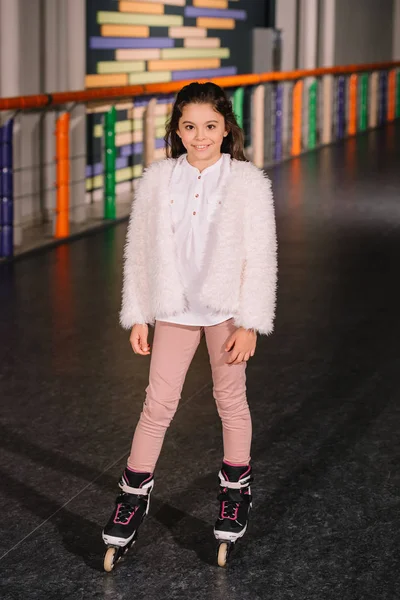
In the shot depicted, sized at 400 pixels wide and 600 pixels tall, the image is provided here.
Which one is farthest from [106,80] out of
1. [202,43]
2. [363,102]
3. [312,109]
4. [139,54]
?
[363,102]

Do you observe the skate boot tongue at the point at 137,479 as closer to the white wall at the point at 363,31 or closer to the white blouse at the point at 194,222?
the white blouse at the point at 194,222

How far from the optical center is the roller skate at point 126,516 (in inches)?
124

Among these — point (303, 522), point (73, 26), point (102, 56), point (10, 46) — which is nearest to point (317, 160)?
point (102, 56)

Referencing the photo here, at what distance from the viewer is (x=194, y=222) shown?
3119 mm

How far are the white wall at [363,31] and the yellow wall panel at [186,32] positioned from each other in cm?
580

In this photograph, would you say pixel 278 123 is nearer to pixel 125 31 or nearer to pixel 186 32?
pixel 186 32

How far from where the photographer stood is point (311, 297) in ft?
22.3

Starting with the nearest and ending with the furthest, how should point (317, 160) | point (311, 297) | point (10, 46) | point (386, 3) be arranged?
1. point (311, 297)
2. point (10, 46)
3. point (317, 160)
4. point (386, 3)

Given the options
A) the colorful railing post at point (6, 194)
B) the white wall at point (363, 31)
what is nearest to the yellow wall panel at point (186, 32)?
the colorful railing post at point (6, 194)

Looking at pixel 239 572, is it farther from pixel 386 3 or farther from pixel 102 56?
pixel 386 3

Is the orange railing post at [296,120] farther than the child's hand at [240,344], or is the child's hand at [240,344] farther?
the orange railing post at [296,120]

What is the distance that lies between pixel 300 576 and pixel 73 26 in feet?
23.4

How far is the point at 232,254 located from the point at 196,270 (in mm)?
123

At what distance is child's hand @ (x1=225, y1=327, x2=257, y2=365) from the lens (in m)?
3.10
